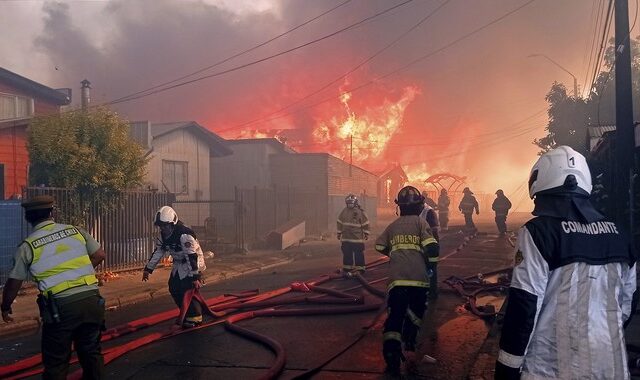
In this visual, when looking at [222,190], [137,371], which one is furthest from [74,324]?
[222,190]

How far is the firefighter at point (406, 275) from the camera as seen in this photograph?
528cm

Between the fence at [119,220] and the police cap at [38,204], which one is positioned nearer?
the police cap at [38,204]

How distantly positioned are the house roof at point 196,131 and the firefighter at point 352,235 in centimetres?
1281

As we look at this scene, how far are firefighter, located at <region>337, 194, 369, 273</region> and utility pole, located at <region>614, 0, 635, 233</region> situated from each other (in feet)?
16.4

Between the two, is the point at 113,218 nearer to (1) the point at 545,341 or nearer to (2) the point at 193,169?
(2) the point at 193,169

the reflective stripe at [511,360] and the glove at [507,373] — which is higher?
the reflective stripe at [511,360]

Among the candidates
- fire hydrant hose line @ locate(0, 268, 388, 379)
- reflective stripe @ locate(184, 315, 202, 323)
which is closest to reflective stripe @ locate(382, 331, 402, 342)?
fire hydrant hose line @ locate(0, 268, 388, 379)

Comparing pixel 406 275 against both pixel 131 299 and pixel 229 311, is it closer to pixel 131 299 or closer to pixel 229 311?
pixel 229 311

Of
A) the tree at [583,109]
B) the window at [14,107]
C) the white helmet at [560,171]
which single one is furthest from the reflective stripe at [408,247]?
the tree at [583,109]

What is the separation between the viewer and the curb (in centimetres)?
841

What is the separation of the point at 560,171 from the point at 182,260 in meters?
5.89

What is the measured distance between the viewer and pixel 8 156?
728 inches

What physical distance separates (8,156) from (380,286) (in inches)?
584

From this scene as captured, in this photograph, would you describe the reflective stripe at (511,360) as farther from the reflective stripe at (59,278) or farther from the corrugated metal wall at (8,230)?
the corrugated metal wall at (8,230)
